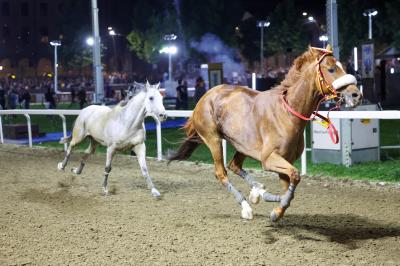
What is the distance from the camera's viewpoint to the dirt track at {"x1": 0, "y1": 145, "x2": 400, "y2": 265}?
534cm

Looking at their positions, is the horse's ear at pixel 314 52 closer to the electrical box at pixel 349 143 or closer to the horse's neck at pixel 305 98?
the horse's neck at pixel 305 98

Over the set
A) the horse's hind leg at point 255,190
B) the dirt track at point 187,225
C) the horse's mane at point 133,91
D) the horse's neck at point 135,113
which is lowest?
the dirt track at point 187,225

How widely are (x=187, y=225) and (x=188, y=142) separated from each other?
158 cm

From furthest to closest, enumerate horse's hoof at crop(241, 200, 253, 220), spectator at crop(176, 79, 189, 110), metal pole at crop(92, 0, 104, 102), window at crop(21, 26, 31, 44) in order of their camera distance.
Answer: window at crop(21, 26, 31, 44) < spectator at crop(176, 79, 189, 110) < metal pole at crop(92, 0, 104, 102) < horse's hoof at crop(241, 200, 253, 220)

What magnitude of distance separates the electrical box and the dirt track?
4.08 ft

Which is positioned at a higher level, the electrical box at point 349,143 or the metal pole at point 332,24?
the metal pole at point 332,24

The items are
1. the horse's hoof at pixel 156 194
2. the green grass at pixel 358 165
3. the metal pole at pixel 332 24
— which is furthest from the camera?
the metal pole at pixel 332 24

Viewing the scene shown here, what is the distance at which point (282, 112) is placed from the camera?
238 inches

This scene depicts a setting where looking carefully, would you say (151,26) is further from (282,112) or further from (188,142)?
(282,112)

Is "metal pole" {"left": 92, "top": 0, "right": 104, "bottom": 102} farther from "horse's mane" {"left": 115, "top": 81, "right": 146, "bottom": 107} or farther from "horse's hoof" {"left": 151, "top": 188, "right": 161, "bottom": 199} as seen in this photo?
"horse's hoof" {"left": 151, "top": 188, "right": 161, "bottom": 199}

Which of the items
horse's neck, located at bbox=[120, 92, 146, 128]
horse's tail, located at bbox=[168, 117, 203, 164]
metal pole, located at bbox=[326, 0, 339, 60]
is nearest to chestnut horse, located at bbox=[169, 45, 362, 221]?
horse's tail, located at bbox=[168, 117, 203, 164]

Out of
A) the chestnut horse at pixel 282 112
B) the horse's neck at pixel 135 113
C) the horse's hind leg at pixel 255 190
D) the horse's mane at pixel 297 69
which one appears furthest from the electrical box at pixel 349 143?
the horse's mane at pixel 297 69

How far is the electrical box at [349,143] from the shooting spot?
35.4 feet

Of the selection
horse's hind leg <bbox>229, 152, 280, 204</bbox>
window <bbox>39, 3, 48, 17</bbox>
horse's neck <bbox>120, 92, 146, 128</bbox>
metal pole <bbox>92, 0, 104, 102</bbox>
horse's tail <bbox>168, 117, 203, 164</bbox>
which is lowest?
horse's hind leg <bbox>229, 152, 280, 204</bbox>
